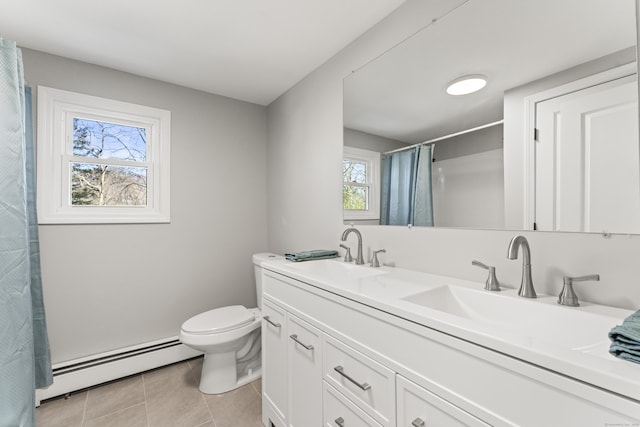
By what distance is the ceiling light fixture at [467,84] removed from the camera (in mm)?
1212

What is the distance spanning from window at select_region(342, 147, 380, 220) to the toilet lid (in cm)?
104

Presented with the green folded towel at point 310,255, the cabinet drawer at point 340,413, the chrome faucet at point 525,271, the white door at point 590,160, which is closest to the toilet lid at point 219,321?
the green folded towel at point 310,255

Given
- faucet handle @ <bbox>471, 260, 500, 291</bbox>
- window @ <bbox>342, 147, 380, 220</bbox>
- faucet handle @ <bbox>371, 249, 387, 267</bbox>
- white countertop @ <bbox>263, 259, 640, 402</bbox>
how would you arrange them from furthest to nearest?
window @ <bbox>342, 147, 380, 220</bbox> < faucet handle @ <bbox>371, 249, 387, 267</bbox> < faucet handle @ <bbox>471, 260, 500, 291</bbox> < white countertop @ <bbox>263, 259, 640, 402</bbox>

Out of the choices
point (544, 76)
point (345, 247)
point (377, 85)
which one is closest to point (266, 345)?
point (345, 247)

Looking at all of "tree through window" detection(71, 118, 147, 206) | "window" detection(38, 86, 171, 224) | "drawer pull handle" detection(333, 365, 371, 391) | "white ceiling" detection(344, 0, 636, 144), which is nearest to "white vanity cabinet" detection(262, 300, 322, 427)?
"drawer pull handle" detection(333, 365, 371, 391)

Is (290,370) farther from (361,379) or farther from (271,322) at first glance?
(361,379)

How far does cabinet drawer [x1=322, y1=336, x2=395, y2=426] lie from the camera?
883mm

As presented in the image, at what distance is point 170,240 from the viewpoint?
233cm

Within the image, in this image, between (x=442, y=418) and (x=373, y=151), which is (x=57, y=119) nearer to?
(x=373, y=151)

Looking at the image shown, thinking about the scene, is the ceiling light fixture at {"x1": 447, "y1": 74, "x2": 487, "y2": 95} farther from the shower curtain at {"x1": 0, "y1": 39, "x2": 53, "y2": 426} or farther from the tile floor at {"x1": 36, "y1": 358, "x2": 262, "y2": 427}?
the shower curtain at {"x1": 0, "y1": 39, "x2": 53, "y2": 426}

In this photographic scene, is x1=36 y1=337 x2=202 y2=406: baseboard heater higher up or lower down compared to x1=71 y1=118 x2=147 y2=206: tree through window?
lower down

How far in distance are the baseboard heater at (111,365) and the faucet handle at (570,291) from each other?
251 centimetres

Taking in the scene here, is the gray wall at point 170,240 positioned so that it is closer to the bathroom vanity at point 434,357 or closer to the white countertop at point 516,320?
the bathroom vanity at point 434,357

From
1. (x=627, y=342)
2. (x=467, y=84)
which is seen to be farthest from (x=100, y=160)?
(x=627, y=342)
